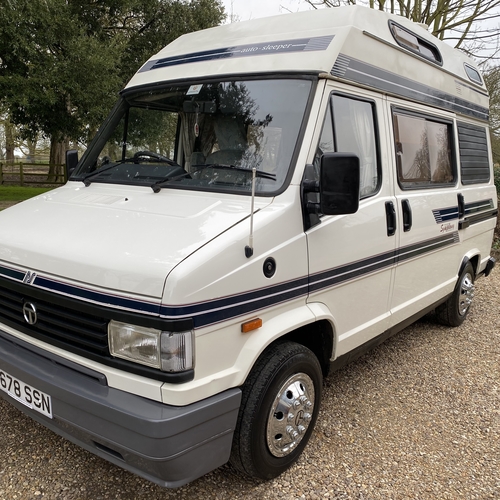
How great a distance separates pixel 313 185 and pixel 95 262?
4.07 feet

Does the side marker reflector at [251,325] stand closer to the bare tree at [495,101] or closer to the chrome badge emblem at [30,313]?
the chrome badge emblem at [30,313]

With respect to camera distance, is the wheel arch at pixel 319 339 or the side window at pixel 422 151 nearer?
the wheel arch at pixel 319 339

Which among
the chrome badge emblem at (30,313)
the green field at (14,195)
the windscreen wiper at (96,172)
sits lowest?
the chrome badge emblem at (30,313)

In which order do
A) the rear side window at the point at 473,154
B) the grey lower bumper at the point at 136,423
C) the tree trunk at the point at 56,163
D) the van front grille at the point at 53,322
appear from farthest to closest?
the tree trunk at the point at 56,163 → the rear side window at the point at 473,154 → the van front grille at the point at 53,322 → the grey lower bumper at the point at 136,423

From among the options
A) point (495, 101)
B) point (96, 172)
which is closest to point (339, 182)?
point (96, 172)

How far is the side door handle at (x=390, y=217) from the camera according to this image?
139 inches

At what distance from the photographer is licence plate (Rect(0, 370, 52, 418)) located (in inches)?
98.3

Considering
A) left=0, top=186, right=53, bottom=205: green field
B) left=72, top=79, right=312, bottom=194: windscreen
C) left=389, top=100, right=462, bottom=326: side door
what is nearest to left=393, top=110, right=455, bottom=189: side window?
left=389, top=100, right=462, bottom=326: side door

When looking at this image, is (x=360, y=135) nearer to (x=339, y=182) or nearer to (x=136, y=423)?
(x=339, y=182)

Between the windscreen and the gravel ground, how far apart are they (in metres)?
1.75

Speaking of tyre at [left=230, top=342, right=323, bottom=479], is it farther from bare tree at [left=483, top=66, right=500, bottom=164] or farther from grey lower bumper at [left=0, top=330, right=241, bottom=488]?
bare tree at [left=483, top=66, right=500, bottom=164]

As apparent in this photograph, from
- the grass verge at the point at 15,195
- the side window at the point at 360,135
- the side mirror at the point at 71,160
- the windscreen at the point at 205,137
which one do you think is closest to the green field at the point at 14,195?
the grass verge at the point at 15,195

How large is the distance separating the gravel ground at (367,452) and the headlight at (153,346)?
1009 mm

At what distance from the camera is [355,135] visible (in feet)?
10.9
